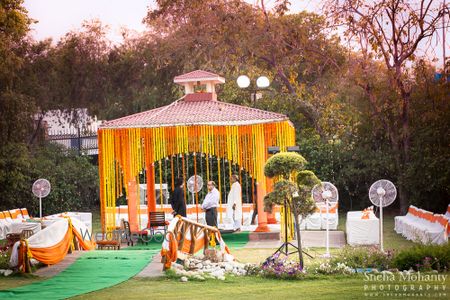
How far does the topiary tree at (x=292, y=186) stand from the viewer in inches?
508

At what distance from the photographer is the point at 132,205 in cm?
1970

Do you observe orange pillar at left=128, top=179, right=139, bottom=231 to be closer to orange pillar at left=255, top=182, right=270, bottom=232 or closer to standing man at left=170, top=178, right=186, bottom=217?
standing man at left=170, top=178, right=186, bottom=217

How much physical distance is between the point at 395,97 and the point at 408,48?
1.51 metres

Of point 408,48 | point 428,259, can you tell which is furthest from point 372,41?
point 428,259

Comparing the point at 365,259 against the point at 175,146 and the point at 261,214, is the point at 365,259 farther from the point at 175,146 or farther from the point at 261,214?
the point at 175,146

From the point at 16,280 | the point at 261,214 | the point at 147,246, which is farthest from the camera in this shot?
the point at 261,214

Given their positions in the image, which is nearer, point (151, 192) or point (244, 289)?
point (244, 289)

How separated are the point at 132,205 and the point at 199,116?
259 centimetres

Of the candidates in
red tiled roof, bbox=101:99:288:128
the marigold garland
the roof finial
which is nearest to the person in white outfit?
the marigold garland

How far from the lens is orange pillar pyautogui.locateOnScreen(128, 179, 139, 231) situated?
19516 mm

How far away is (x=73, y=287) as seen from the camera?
39.0 feet

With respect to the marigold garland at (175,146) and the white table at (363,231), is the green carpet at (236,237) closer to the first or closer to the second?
the marigold garland at (175,146)

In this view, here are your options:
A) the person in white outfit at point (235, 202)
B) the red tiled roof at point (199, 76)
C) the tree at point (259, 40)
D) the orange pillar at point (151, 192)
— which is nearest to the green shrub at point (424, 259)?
the person in white outfit at point (235, 202)

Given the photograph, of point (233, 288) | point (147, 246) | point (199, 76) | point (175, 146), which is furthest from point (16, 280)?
point (199, 76)
